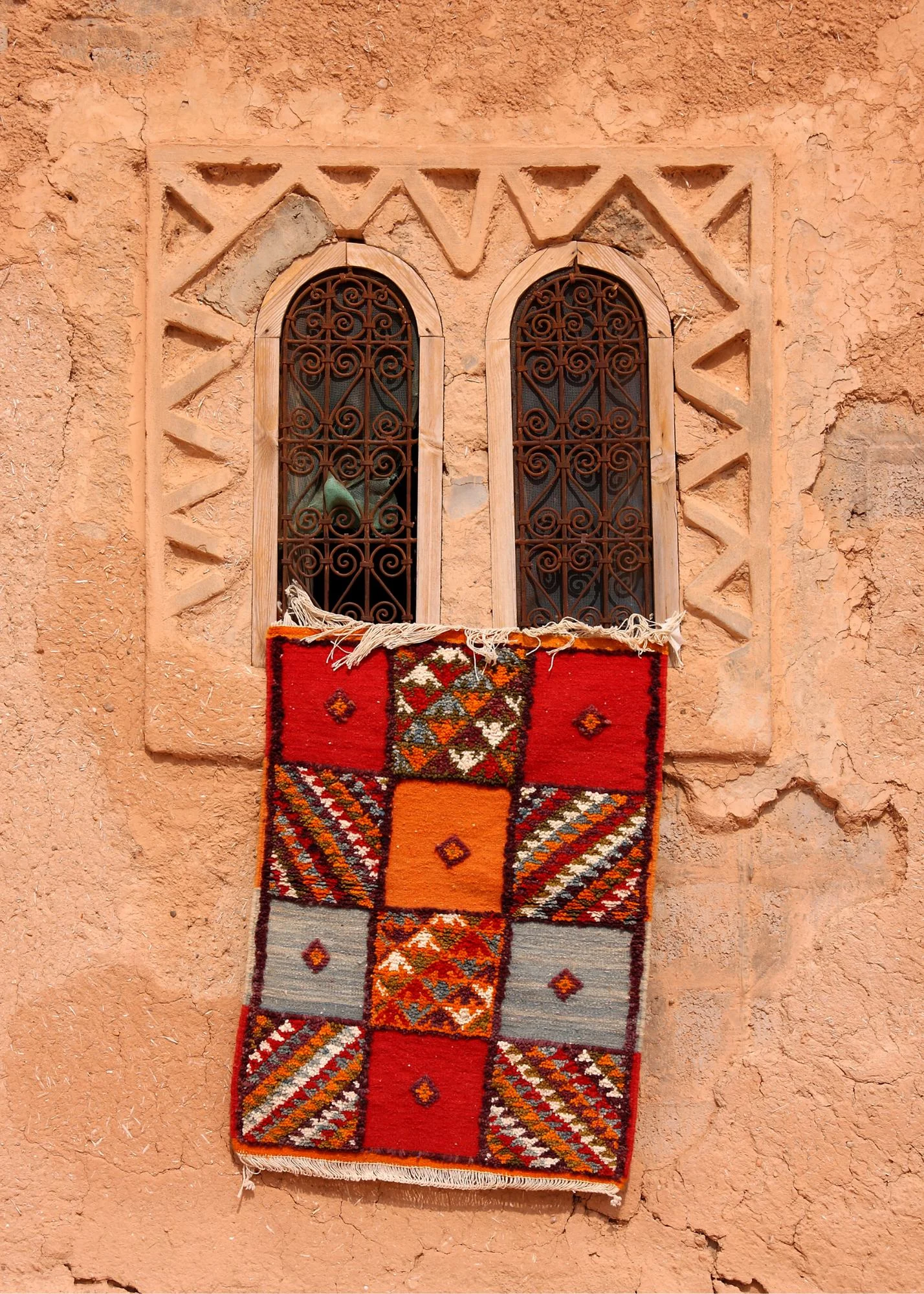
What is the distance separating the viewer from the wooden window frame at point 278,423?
8.84 feet

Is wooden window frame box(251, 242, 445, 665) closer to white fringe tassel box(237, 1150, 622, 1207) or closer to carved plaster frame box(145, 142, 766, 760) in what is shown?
carved plaster frame box(145, 142, 766, 760)

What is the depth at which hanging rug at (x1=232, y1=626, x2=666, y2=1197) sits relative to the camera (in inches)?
102

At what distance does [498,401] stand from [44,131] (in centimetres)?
147

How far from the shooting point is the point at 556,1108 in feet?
8.52

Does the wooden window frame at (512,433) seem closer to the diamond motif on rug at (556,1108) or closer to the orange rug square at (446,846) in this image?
the orange rug square at (446,846)

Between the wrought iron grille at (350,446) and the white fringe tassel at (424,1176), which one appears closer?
the white fringe tassel at (424,1176)

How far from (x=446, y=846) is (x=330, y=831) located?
1.02 feet

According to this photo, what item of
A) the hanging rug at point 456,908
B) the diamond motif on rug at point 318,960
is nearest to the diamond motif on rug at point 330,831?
the hanging rug at point 456,908

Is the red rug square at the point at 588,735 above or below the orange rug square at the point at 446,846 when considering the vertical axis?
above

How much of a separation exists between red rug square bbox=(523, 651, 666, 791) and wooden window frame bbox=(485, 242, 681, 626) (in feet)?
0.80

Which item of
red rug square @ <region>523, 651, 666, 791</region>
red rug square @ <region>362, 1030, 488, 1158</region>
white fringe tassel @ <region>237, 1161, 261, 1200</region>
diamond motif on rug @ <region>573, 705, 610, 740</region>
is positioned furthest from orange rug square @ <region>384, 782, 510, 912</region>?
white fringe tassel @ <region>237, 1161, 261, 1200</region>

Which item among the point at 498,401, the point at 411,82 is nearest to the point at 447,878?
the point at 498,401

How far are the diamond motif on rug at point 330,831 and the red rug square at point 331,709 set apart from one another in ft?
0.15

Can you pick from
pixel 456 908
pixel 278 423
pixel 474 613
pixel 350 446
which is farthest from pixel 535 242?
pixel 456 908
